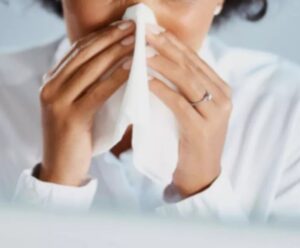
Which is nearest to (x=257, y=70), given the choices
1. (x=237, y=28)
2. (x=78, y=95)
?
(x=237, y=28)

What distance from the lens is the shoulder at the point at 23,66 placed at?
91 cm

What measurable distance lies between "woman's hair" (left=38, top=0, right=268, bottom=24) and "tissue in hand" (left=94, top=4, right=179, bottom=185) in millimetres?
69

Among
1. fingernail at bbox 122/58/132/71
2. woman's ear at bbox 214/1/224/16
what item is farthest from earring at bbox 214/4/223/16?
fingernail at bbox 122/58/132/71

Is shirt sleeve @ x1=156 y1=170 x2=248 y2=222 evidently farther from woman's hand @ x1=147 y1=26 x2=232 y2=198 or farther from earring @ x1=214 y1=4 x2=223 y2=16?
earring @ x1=214 y1=4 x2=223 y2=16

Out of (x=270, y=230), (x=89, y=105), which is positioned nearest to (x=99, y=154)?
(x=89, y=105)

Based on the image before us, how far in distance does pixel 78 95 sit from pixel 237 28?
0.14 meters

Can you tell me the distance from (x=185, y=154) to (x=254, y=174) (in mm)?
70

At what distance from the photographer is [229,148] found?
90 centimetres

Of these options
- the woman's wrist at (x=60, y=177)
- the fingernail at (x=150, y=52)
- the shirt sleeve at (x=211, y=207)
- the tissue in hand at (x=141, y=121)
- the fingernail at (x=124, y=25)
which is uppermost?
the fingernail at (x=124, y=25)

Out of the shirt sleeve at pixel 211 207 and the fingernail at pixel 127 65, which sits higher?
the fingernail at pixel 127 65

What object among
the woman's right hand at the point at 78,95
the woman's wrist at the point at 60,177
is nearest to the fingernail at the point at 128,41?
the woman's right hand at the point at 78,95

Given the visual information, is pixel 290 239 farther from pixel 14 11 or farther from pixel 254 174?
pixel 14 11

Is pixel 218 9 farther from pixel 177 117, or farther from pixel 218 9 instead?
pixel 177 117

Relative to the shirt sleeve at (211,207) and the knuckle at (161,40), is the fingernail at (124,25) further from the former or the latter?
the shirt sleeve at (211,207)
